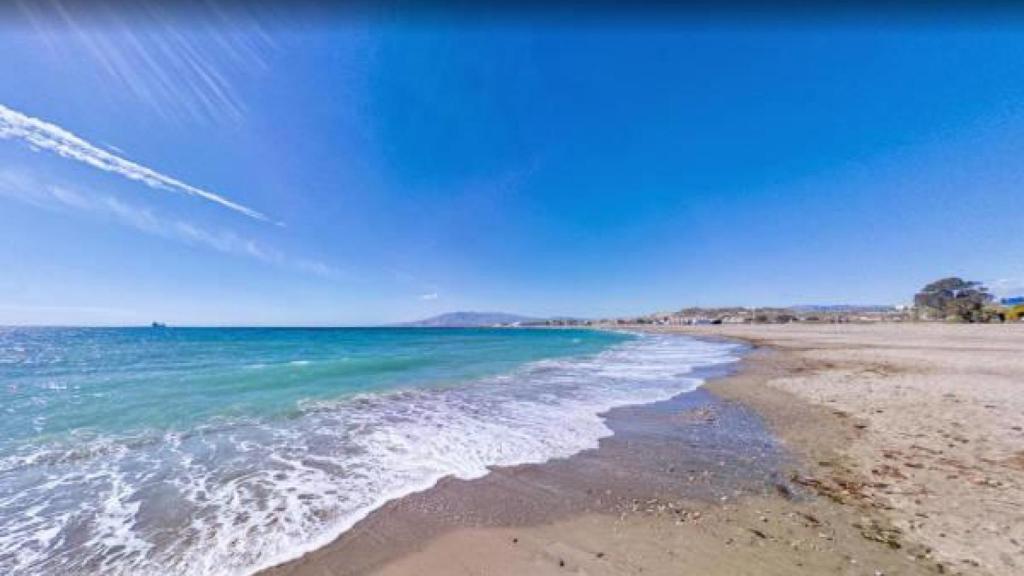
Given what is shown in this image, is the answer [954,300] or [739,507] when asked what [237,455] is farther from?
[954,300]

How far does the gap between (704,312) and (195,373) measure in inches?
6774

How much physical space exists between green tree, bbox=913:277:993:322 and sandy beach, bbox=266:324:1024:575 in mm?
84596

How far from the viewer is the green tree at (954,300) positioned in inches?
2384

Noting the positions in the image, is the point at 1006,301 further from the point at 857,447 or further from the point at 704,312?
the point at 857,447

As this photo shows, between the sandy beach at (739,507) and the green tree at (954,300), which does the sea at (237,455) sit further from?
the green tree at (954,300)

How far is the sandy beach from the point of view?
3.41m

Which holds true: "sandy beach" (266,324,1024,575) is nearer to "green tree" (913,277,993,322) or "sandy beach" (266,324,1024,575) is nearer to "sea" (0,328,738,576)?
"sea" (0,328,738,576)

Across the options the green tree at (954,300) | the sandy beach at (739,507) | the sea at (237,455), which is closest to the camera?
the sandy beach at (739,507)

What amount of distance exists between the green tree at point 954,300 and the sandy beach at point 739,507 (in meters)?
84.6

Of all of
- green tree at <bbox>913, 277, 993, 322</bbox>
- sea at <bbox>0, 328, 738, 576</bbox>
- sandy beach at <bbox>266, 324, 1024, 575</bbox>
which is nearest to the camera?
sandy beach at <bbox>266, 324, 1024, 575</bbox>

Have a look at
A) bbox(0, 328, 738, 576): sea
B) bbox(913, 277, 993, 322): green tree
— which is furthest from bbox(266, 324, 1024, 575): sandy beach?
bbox(913, 277, 993, 322): green tree

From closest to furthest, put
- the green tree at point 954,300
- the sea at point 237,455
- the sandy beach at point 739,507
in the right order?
the sandy beach at point 739,507 → the sea at point 237,455 → the green tree at point 954,300

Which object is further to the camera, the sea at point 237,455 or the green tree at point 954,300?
the green tree at point 954,300

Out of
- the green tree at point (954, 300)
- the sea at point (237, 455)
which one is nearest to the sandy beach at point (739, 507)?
the sea at point (237, 455)
